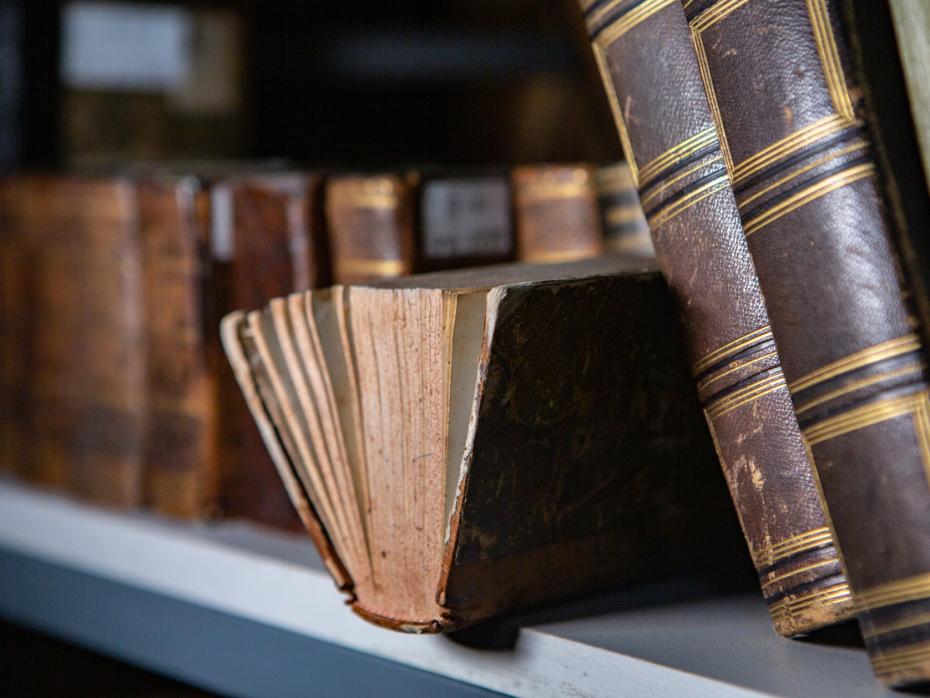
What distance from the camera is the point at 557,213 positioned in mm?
945

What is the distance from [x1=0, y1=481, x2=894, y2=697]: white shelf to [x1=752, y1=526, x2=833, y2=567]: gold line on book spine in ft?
0.16

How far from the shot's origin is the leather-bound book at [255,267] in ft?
3.00

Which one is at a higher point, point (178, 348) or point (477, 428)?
point (178, 348)

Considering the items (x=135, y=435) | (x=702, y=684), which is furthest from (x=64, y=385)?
(x=702, y=684)

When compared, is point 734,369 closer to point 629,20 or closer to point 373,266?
point 629,20

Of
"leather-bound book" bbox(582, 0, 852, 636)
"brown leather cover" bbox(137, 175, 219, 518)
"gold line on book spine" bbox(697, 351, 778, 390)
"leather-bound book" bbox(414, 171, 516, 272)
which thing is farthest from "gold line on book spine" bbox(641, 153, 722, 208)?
"brown leather cover" bbox(137, 175, 219, 518)

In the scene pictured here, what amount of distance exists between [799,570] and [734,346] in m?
0.13

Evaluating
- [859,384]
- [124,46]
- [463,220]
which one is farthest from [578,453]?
[124,46]

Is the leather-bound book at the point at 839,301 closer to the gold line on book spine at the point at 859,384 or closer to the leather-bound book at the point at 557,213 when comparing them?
Result: the gold line on book spine at the point at 859,384

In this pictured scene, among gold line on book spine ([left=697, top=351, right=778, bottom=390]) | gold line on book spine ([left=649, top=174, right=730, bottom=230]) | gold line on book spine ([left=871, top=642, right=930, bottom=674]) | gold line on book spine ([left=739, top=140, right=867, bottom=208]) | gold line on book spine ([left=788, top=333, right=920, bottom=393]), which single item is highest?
gold line on book spine ([left=649, top=174, right=730, bottom=230])

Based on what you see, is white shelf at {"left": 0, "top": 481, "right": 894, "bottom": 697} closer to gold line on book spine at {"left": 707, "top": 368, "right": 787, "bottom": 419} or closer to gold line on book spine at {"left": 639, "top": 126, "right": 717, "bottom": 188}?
gold line on book spine at {"left": 707, "top": 368, "right": 787, "bottom": 419}

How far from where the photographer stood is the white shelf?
63 centimetres

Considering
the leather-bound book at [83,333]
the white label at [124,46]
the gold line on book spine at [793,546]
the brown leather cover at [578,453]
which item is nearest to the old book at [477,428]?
the brown leather cover at [578,453]

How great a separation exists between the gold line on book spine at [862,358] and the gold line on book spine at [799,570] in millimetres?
99
